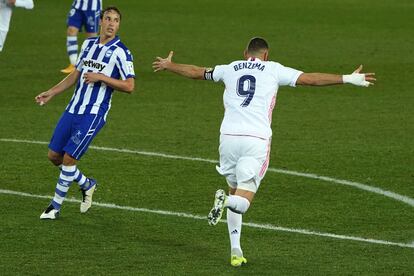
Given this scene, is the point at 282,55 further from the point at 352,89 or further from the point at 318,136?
the point at 318,136

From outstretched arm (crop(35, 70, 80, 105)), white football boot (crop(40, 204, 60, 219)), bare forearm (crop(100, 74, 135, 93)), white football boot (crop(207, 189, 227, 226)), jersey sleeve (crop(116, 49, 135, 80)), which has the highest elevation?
jersey sleeve (crop(116, 49, 135, 80))

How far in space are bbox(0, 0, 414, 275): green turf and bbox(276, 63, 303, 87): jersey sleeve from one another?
1609mm

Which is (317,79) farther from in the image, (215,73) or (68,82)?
(68,82)

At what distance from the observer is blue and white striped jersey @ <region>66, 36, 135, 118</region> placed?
39.6 feet

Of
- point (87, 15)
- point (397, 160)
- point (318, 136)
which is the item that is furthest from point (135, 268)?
point (87, 15)

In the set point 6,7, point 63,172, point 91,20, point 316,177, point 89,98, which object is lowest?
point 63,172

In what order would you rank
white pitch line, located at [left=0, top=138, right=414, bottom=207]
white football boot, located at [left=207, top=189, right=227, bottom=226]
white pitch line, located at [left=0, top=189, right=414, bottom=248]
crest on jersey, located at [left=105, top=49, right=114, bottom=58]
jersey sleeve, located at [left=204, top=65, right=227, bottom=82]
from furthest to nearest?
white pitch line, located at [left=0, top=138, right=414, bottom=207]
crest on jersey, located at [left=105, top=49, right=114, bottom=58]
white pitch line, located at [left=0, top=189, right=414, bottom=248]
jersey sleeve, located at [left=204, top=65, right=227, bottom=82]
white football boot, located at [left=207, top=189, right=227, bottom=226]

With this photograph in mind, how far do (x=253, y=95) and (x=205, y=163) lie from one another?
14.5 feet

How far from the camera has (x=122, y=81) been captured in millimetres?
11984

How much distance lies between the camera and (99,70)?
12102 mm

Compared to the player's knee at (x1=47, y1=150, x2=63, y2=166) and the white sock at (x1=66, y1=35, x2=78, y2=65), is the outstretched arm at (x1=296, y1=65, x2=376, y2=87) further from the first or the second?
the white sock at (x1=66, y1=35, x2=78, y2=65)

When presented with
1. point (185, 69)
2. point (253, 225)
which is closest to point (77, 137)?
point (185, 69)

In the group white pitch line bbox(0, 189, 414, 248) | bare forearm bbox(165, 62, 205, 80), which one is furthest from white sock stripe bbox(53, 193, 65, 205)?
bare forearm bbox(165, 62, 205, 80)

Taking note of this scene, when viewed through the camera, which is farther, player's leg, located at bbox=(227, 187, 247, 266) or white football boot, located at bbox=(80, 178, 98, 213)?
white football boot, located at bbox=(80, 178, 98, 213)
